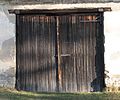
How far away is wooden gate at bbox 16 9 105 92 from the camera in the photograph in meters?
11.9

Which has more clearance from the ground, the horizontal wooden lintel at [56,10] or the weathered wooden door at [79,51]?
the horizontal wooden lintel at [56,10]

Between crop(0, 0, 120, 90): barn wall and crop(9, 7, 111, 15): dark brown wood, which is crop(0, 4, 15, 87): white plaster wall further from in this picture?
crop(9, 7, 111, 15): dark brown wood

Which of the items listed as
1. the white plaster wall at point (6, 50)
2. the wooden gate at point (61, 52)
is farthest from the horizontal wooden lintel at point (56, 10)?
the white plaster wall at point (6, 50)

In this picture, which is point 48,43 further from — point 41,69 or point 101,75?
point 101,75

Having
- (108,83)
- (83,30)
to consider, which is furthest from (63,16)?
(108,83)

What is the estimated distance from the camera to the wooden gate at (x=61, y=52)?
11859mm

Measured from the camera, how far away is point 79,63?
11906 mm

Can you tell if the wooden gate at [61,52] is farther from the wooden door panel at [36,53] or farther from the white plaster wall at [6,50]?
the white plaster wall at [6,50]

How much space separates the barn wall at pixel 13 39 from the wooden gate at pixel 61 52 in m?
0.17

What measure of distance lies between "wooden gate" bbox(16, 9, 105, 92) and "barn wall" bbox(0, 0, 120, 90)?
0.57ft

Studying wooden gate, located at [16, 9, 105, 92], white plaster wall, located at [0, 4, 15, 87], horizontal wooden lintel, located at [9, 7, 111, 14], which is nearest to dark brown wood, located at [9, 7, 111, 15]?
horizontal wooden lintel, located at [9, 7, 111, 14]

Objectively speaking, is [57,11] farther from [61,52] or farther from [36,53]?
[36,53]

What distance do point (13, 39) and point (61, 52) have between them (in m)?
1.45

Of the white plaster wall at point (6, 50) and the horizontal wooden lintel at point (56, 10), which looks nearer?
the horizontal wooden lintel at point (56, 10)
